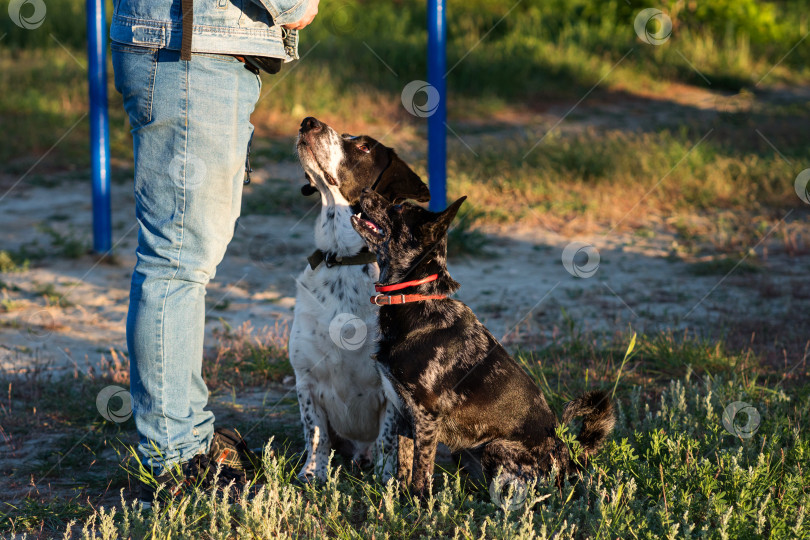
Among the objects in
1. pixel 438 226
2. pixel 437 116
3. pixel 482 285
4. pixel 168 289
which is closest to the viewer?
A: pixel 168 289

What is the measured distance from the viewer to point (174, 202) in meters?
3.00

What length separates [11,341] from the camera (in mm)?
5320

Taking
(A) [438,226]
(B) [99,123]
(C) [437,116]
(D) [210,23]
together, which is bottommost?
(B) [99,123]

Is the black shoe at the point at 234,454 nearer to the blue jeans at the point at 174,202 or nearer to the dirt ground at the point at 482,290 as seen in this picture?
the blue jeans at the point at 174,202

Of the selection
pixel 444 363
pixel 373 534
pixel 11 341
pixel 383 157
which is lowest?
pixel 11 341

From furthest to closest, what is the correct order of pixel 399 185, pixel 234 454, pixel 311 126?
pixel 399 185, pixel 311 126, pixel 234 454

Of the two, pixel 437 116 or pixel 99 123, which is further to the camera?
pixel 99 123

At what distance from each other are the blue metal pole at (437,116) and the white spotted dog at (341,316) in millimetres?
2204

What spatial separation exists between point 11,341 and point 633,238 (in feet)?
17.1

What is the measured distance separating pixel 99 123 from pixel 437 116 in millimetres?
2683

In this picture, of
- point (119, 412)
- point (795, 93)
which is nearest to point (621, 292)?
point (119, 412)

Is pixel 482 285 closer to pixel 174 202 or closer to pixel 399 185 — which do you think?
pixel 399 185

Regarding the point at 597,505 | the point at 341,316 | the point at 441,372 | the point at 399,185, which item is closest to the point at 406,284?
the point at 441,372

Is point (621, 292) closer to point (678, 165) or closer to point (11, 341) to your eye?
point (678, 165)
